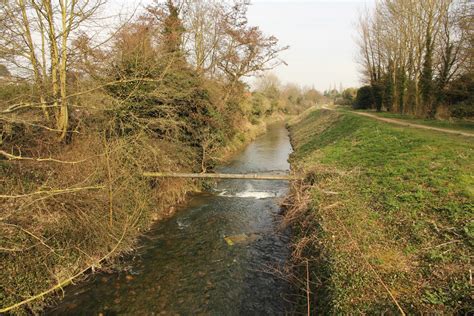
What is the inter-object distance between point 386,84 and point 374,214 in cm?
2908

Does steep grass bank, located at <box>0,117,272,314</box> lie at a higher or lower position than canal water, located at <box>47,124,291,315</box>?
higher

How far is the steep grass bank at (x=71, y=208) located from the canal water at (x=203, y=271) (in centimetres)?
60

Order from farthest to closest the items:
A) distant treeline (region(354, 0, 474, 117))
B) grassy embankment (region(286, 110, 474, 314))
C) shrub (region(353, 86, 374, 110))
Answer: shrub (region(353, 86, 374, 110)), distant treeline (region(354, 0, 474, 117)), grassy embankment (region(286, 110, 474, 314))

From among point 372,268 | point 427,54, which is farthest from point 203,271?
point 427,54

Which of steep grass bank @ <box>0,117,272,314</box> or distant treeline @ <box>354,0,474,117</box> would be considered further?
distant treeline @ <box>354,0,474,117</box>

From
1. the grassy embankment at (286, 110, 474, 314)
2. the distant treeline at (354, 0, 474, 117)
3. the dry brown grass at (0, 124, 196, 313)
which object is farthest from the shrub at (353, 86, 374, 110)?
the dry brown grass at (0, 124, 196, 313)

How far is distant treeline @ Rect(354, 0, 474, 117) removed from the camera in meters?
19.1

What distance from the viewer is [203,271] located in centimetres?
709

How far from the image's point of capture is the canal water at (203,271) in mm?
5840

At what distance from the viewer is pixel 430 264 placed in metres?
4.98

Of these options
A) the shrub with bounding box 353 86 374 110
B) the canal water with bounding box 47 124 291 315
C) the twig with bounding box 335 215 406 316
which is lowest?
the canal water with bounding box 47 124 291 315

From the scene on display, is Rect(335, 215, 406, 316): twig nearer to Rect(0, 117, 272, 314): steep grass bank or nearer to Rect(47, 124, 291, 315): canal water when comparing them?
Rect(47, 124, 291, 315): canal water

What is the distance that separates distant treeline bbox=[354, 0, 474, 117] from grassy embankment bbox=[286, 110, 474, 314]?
505 inches

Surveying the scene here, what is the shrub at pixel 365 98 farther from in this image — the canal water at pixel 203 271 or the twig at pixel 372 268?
the twig at pixel 372 268
